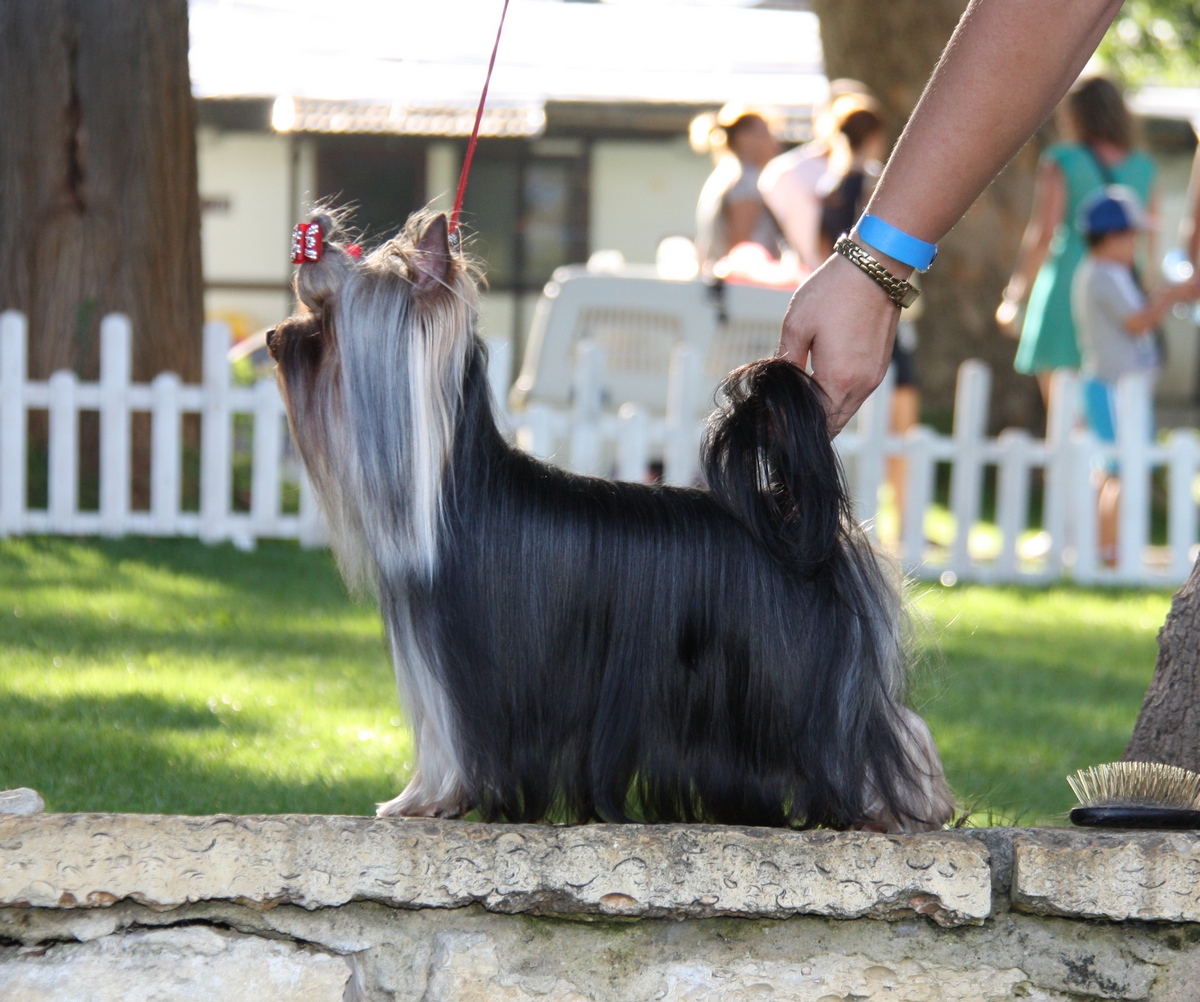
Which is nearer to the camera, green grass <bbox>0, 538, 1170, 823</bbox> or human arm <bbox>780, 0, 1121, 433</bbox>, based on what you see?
human arm <bbox>780, 0, 1121, 433</bbox>

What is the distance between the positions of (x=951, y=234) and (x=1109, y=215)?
16.4 ft

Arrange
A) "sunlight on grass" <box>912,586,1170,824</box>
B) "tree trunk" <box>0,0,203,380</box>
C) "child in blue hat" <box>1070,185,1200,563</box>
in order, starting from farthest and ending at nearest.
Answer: "child in blue hat" <box>1070,185,1200,563</box> → "tree trunk" <box>0,0,203,380</box> → "sunlight on grass" <box>912,586,1170,824</box>

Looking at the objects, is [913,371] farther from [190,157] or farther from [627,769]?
[627,769]

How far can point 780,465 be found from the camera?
253cm

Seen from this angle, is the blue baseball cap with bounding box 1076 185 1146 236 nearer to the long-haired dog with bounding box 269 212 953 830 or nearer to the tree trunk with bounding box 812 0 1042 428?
the tree trunk with bounding box 812 0 1042 428

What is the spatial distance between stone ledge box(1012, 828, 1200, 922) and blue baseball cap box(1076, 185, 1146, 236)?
6.11m

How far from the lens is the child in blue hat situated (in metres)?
7.96

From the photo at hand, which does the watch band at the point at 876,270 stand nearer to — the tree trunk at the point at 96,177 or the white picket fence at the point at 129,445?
the white picket fence at the point at 129,445

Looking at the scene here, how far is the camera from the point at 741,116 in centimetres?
886

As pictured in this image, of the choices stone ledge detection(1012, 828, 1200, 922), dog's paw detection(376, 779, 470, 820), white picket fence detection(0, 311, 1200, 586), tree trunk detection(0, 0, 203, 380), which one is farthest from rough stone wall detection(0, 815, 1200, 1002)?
tree trunk detection(0, 0, 203, 380)

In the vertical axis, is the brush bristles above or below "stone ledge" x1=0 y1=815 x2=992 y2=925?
above

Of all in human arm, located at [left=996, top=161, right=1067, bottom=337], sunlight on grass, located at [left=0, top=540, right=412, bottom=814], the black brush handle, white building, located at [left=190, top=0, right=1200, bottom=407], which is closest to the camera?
the black brush handle

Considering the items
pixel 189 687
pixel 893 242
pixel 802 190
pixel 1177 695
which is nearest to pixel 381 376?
pixel 893 242

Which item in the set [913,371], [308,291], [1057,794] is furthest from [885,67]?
[308,291]
